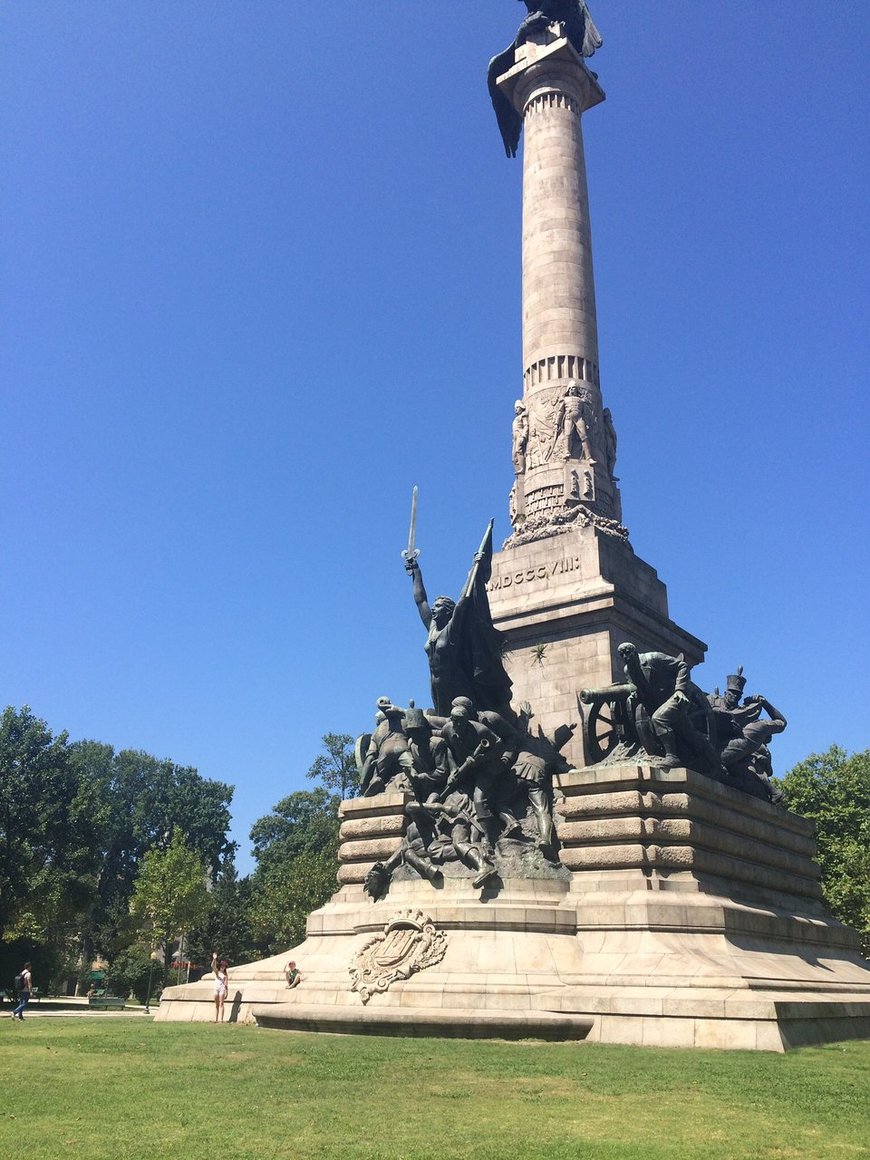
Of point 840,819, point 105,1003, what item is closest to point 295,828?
point 105,1003

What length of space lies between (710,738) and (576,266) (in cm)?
1370

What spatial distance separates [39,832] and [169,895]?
13.2 m

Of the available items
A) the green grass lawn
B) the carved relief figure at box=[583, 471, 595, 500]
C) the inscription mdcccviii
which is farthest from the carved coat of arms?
the carved relief figure at box=[583, 471, 595, 500]

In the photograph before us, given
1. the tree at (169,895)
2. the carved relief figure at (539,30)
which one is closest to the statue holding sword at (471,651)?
the carved relief figure at (539,30)

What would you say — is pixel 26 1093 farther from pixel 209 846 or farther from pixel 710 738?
pixel 209 846

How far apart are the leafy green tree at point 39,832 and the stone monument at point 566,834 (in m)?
22.2

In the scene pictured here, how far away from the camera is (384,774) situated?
20.6 meters

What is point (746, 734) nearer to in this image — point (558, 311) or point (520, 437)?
point (520, 437)

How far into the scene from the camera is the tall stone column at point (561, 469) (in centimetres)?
2039

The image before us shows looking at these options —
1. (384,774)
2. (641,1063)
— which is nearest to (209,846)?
(384,774)

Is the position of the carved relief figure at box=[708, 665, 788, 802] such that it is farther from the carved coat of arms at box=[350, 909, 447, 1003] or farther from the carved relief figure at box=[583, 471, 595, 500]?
the carved coat of arms at box=[350, 909, 447, 1003]

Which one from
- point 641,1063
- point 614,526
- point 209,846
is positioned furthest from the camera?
point 209,846

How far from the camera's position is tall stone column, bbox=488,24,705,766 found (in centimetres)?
2039

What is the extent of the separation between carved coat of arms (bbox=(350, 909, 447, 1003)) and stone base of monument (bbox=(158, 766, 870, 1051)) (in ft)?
0.08
